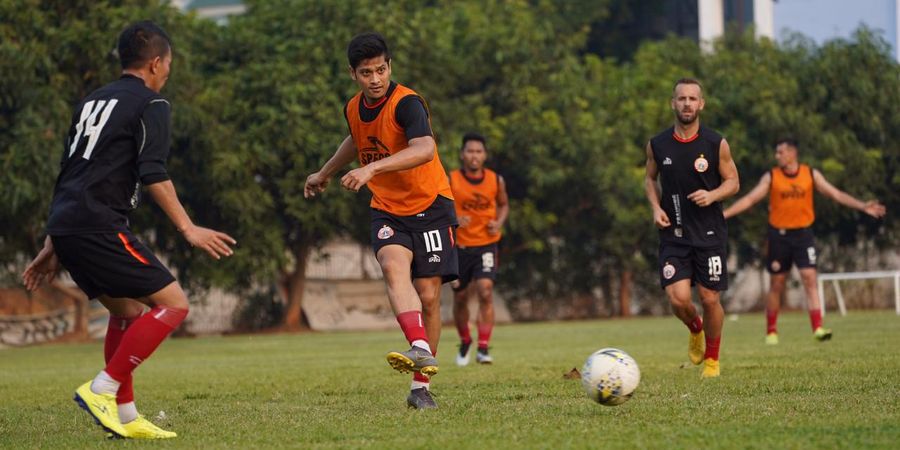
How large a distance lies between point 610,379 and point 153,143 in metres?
2.86

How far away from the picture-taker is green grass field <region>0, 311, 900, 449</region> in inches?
261

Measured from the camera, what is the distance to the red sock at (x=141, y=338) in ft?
22.6

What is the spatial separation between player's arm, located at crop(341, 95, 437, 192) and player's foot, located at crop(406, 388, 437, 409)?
147 cm

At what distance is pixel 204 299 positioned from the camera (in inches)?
1115

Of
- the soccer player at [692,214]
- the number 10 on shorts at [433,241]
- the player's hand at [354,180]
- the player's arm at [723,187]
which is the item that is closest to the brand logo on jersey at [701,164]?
the soccer player at [692,214]

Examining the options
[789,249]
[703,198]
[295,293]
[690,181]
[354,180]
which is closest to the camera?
[354,180]

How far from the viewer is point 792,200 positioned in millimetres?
17516

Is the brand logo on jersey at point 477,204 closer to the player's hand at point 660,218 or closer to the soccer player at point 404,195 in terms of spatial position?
the player's hand at point 660,218

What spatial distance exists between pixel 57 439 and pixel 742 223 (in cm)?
2609

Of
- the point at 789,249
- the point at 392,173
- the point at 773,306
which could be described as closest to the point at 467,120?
the point at 789,249

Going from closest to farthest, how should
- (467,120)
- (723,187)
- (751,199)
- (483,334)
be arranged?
(723,187)
(483,334)
(751,199)
(467,120)

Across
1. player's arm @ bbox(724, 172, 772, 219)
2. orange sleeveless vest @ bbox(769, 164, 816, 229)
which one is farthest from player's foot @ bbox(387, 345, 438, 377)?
orange sleeveless vest @ bbox(769, 164, 816, 229)

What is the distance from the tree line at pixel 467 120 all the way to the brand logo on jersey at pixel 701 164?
46.2ft

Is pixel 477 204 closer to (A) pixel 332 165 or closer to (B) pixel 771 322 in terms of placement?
(B) pixel 771 322
